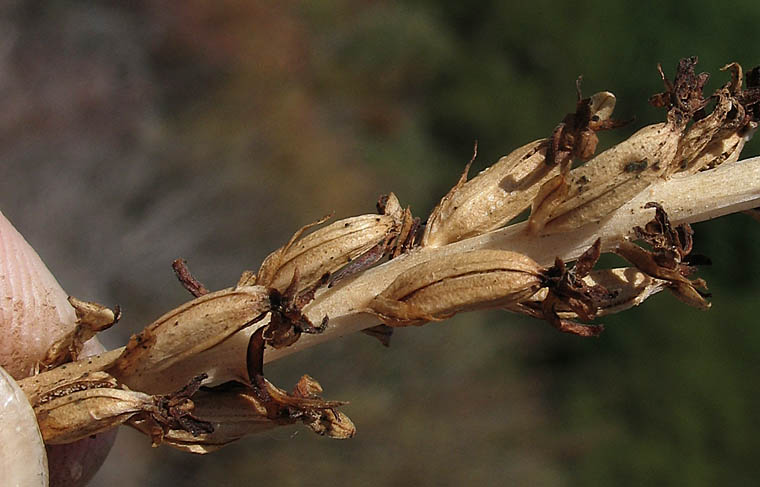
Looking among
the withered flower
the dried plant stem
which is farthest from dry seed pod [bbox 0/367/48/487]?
the withered flower

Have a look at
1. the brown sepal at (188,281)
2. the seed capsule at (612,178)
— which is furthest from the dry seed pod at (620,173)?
the brown sepal at (188,281)

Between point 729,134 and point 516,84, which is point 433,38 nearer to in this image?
point 516,84

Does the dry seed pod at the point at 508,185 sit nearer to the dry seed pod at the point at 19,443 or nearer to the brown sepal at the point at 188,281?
the brown sepal at the point at 188,281

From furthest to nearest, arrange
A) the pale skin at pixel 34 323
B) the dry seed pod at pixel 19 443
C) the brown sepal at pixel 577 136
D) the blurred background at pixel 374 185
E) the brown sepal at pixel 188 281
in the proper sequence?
the blurred background at pixel 374 185 < the pale skin at pixel 34 323 < the brown sepal at pixel 188 281 < the brown sepal at pixel 577 136 < the dry seed pod at pixel 19 443

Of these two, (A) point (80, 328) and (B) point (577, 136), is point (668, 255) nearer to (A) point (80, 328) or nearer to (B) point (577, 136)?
(B) point (577, 136)

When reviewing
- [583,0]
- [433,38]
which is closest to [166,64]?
[433,38]

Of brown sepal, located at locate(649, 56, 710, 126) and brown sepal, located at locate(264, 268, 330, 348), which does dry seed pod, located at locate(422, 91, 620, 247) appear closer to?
brown sepal, located at locate(649, 56, 710, 126)

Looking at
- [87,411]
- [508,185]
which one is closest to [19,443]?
[87,411]
